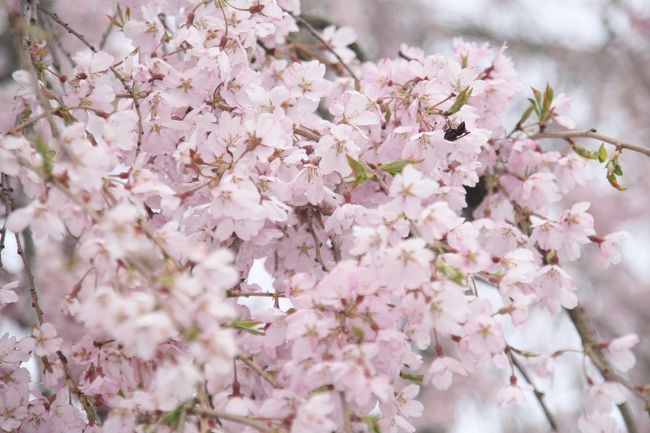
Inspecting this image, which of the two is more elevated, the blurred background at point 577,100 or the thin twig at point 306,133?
the thin twig at point 306,133

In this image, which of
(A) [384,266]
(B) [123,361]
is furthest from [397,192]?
(B) [123,361]

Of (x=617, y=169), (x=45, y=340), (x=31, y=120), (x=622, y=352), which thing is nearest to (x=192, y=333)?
(x=31, y=120)

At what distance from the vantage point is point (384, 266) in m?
0.97

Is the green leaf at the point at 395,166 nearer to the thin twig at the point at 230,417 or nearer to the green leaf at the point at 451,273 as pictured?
the green leaf at the point at 451,273

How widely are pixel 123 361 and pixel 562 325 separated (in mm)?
3334

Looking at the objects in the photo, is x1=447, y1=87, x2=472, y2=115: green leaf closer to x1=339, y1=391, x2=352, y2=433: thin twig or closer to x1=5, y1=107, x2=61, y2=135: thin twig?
x1=339, y1=391, x2=352, y2=433: thin twig

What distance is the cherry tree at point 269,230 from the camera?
3.02 ft

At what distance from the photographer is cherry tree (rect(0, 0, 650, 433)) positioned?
92 cm

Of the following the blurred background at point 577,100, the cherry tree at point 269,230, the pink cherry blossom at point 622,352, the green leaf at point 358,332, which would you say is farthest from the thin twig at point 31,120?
the blurred background at point 577,100

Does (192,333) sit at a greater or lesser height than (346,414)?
greater

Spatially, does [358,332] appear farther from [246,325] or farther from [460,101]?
[460,101]

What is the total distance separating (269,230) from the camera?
1215 mm

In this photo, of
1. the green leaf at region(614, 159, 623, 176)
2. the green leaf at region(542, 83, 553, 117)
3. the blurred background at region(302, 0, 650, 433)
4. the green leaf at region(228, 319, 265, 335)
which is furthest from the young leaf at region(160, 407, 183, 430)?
the blurred background at region(302, 0, 650, 433)

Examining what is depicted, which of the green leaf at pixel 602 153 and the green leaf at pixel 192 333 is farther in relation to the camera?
the green leaf at pixel 602 153
